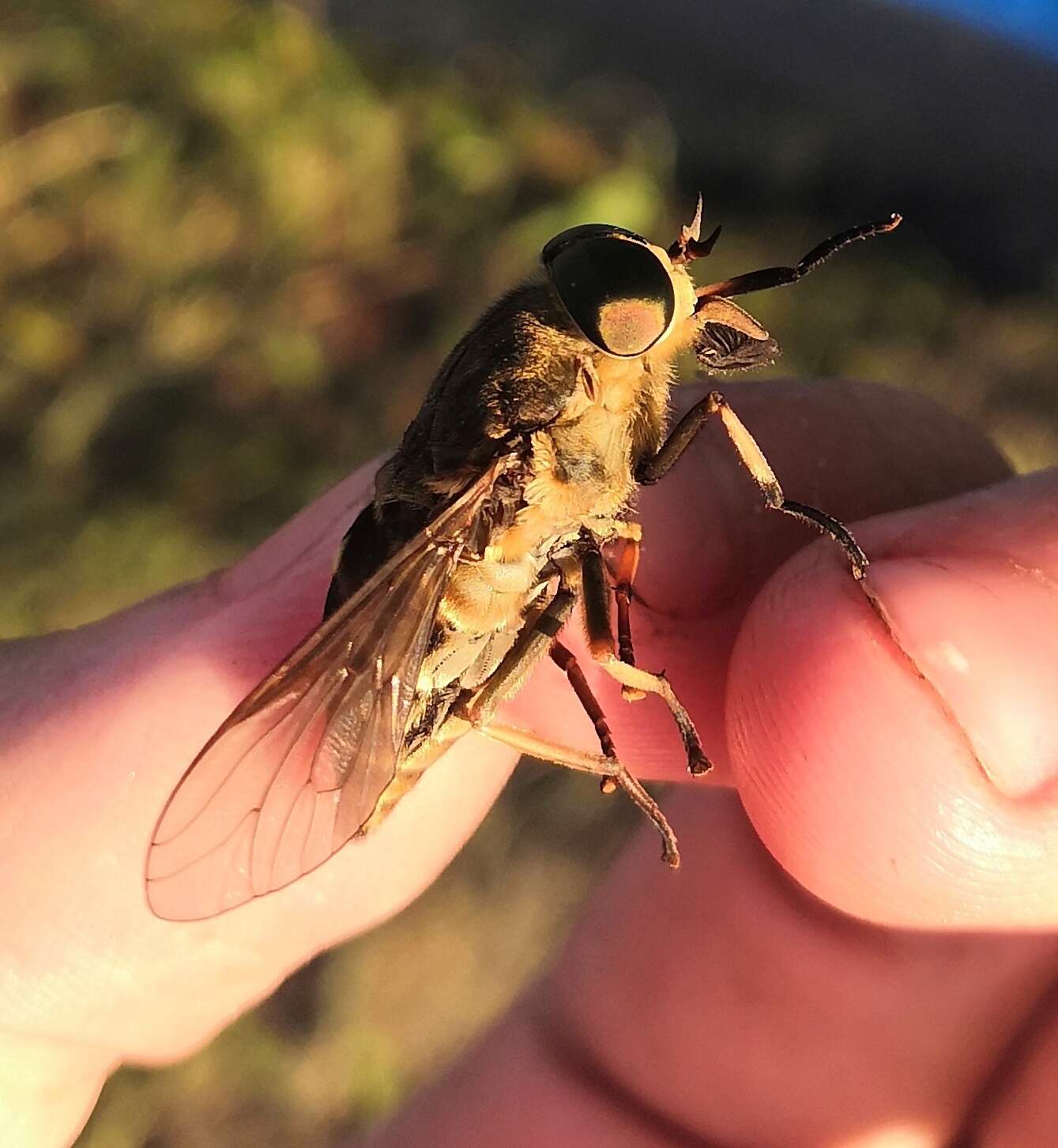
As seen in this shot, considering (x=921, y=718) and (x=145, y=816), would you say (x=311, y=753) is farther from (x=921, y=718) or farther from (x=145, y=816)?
(x=921, y=718)

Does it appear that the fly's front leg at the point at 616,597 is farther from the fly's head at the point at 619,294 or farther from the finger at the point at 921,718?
the fly's head at the point at 619,294

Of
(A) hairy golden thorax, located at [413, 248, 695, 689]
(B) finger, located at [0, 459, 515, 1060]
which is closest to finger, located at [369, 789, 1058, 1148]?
(B) finger, located at [0, 459, 515, 1060]

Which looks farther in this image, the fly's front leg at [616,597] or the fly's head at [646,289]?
the fly's front leg at [616,597]

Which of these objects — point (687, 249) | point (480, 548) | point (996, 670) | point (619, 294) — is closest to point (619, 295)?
point (619, 294)

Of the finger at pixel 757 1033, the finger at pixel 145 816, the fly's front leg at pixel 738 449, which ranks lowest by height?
the finger at pixel 757 1033

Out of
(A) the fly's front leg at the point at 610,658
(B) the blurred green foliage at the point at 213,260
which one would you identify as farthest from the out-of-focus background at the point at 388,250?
(A) the fly's front leg at the point at 610,658

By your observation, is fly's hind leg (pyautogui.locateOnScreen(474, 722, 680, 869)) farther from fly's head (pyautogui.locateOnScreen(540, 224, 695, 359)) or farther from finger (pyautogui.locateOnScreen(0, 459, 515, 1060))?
fly's head (pyautogui.locateOnScreen(540, 224, 695, 359))
